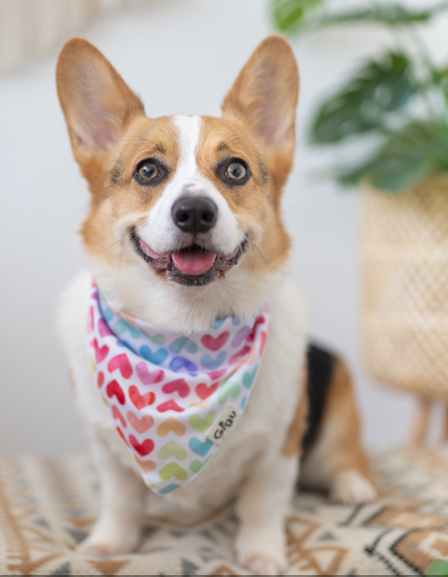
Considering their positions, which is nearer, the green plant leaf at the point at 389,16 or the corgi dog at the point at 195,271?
the corgi dog at the point at 195,271

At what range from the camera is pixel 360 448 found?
6.31 ft

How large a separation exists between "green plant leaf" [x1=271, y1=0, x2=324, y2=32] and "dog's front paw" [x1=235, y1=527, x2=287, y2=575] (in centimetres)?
217

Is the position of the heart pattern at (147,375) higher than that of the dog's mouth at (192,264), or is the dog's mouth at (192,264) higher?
the dog's mouth at (192,264)

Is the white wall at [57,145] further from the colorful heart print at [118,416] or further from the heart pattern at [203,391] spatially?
the colorful heart print at [118,416]

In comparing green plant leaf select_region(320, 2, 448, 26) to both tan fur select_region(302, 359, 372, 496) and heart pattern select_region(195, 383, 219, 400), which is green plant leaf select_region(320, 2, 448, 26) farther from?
heart pattern select_region(195, 383, 219, 400)

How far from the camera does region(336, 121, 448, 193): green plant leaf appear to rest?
82.0 inches

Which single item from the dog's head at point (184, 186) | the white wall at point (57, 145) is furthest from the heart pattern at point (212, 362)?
the white wall at point (57, 145)

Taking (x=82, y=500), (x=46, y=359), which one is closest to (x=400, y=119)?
(x=46, y=359)

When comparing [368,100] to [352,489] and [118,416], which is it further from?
[118,416]

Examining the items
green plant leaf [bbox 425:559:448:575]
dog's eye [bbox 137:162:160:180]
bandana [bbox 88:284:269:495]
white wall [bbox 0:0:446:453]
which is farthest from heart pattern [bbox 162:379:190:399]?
white wall [bbox 0:0:446:453]

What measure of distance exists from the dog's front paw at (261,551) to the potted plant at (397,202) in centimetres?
115

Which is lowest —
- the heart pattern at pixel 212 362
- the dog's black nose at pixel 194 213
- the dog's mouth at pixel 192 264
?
the heart pattern at pixel 212 362

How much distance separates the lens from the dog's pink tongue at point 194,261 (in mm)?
1231

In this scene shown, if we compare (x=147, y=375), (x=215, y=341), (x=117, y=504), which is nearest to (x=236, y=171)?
(x=215, y=341)
